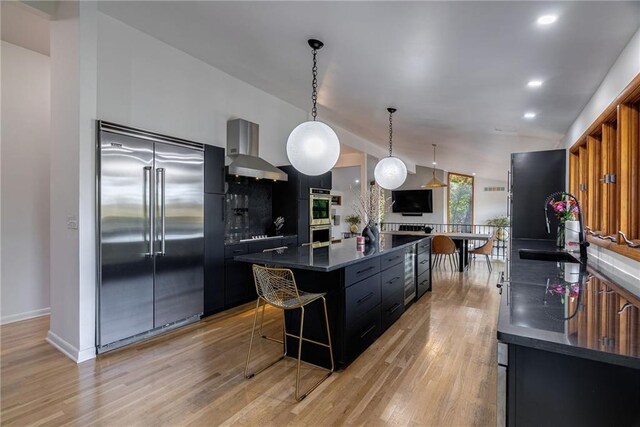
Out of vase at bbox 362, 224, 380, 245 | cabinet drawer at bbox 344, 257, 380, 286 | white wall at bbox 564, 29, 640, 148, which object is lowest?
cabinet drawer at bbox 344, 257, 380, 286

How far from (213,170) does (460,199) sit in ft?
33.9

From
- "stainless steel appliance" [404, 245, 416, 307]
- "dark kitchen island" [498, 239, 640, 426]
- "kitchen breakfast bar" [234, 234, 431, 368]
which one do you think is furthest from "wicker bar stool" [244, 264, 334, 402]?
"stainless steel appliance" [404, 245, 416, 307]

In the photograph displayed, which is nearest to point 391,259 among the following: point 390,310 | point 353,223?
point 390,310

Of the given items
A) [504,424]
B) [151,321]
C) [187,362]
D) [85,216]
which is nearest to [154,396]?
[187,362]

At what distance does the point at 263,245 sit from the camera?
438cm

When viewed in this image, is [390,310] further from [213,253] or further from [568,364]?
[568,364]

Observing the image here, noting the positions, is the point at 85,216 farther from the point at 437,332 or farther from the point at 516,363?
the point at 437,332

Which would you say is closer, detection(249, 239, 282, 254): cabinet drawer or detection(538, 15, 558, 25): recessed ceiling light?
detection(538, 15, 558, 25): recessed ceiling light

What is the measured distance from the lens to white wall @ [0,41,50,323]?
3.59m

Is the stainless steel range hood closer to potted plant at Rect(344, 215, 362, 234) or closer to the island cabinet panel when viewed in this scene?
the island cabinet panel

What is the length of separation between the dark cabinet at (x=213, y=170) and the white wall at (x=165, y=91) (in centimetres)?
35

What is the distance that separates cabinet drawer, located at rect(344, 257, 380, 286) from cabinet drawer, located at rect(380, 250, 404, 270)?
128 millimetres

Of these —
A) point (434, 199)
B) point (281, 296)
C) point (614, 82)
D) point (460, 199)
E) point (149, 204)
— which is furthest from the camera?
point (460, 199)

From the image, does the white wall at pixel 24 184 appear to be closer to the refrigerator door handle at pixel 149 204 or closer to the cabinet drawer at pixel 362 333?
the refrigerator door handle at pixel 149 204
